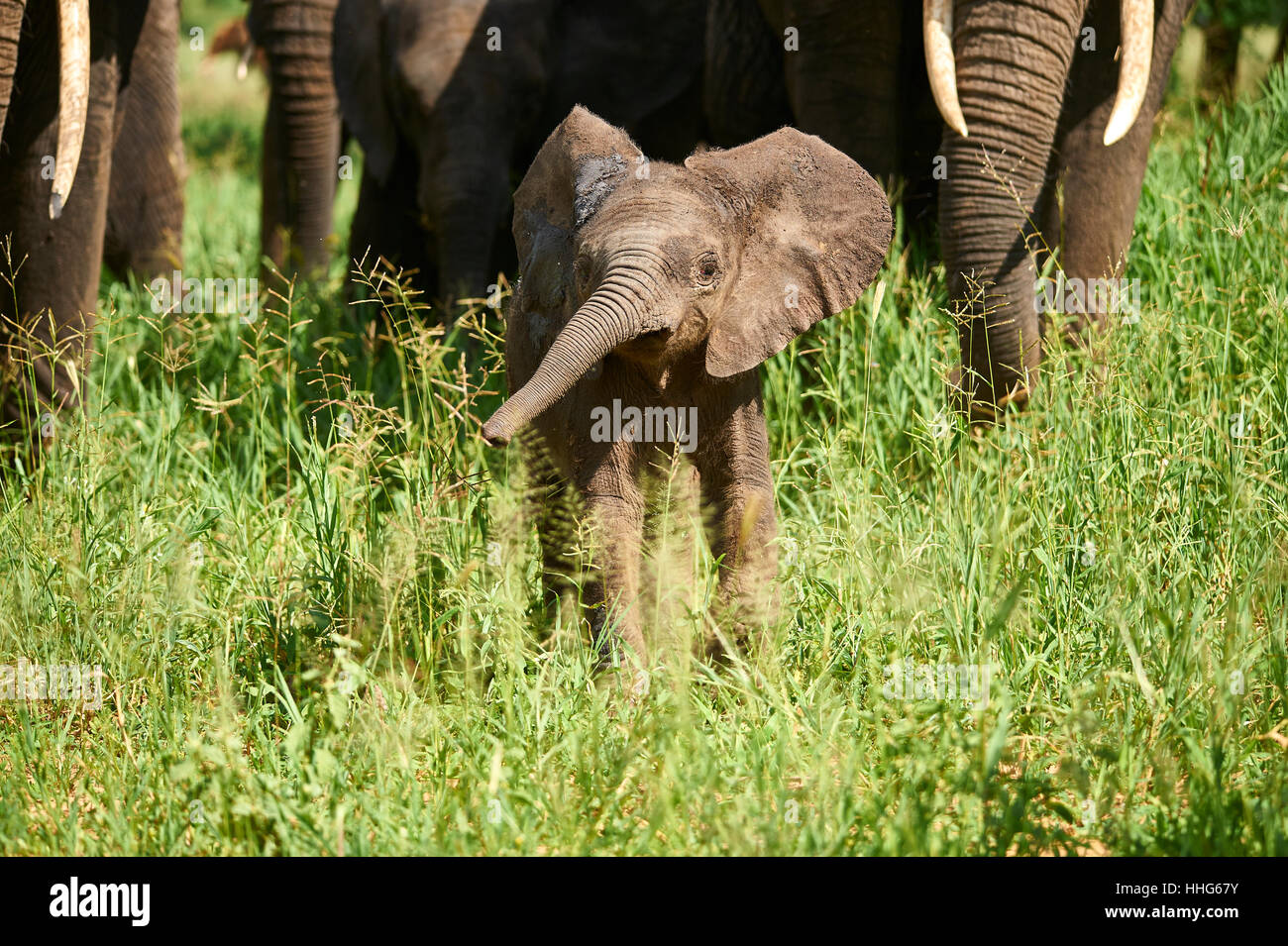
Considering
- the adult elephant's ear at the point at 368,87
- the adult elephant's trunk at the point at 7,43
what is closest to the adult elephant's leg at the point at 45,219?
the adult elephant's trunk at the point at 7,43

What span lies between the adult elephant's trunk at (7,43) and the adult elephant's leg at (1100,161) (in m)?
3.03

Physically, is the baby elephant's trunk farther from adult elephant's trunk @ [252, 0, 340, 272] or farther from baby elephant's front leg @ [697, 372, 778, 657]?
adult elephant's trunk @ [252, 0, 340, 272]

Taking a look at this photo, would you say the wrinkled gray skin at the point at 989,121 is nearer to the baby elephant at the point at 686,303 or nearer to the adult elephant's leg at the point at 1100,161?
the adult elephant's leg at the point at 1100,161

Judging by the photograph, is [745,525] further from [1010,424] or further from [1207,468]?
[1207,468]

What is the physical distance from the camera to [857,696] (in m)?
3.46

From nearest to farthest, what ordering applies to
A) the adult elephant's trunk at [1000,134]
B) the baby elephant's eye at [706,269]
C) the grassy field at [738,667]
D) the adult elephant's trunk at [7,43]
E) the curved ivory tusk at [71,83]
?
the grassy field at [738,667] → the baby elephant's eye at [706,269] → the adult elephant's trunk at [7,43] → the curved ivory tusk at [71,83] → the adult elephant's trunk at [1000,134]

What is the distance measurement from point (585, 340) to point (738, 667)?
2.54 feet

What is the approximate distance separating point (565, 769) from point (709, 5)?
14.3ft

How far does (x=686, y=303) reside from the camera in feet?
10.5

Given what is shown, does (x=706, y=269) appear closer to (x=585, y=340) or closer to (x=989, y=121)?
(x=585, y=340)

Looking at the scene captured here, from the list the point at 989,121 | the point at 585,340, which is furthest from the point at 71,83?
the point at 989,121

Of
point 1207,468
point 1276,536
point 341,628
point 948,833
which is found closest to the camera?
point 948,833

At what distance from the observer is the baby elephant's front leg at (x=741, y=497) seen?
137 inches

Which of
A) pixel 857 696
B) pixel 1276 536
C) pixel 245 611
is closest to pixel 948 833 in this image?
pixel 857 696
